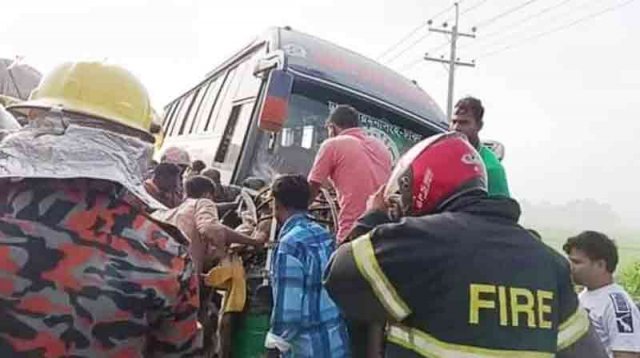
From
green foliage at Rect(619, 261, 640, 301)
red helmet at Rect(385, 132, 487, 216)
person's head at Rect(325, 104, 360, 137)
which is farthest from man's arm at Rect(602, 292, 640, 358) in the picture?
green foliage at Rect(619, 261, 640, 301)

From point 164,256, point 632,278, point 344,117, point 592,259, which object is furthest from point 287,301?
point 632,278

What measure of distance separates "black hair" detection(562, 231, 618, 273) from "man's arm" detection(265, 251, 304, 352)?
1342mm

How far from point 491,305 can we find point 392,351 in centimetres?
35

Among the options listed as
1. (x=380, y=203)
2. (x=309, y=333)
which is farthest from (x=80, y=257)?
(x=309, y=333)

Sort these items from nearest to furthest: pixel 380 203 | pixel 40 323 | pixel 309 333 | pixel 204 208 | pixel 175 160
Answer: pixel 40 323 → pixel 380 203 → pixel 309 333 → pixel 204 208 → pixel 175 160

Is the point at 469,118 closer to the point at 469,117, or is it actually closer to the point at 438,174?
the point at 469,117

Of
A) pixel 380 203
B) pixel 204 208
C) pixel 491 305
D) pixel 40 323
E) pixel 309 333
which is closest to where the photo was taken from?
pixel 40 323

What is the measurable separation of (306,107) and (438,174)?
5.18 metres

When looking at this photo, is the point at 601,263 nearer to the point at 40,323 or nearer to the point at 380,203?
the point at 380,203

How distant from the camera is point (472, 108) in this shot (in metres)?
5.24

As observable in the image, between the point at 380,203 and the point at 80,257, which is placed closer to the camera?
the point at 80,257

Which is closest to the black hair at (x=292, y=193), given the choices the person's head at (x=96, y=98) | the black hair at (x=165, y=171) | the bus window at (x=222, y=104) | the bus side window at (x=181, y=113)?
the black hair at (x=165, y=171)

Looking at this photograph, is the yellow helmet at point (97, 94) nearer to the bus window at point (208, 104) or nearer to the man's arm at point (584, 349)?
the man's arm at point (584, 349)

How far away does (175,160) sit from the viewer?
618 centimetres
